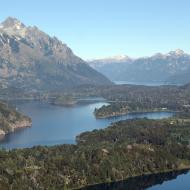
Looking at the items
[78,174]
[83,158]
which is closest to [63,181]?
[78,174]

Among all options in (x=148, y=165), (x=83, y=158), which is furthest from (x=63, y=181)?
(x=148, y=165)

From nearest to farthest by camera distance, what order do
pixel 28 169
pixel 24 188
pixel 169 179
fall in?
pixel 24 188 < pixel 28 169 < pixel 169 179

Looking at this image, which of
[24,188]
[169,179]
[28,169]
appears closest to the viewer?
[24,188]

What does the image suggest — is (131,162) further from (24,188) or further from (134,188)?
(24,188)

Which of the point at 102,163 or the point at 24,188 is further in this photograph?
the point at 102,163

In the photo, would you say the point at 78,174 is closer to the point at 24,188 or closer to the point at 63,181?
the point at 63,181

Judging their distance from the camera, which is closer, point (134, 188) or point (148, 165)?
point (134, 188)

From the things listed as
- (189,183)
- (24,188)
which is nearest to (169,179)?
(189,183)

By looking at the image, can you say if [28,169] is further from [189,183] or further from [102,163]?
[189,183]
